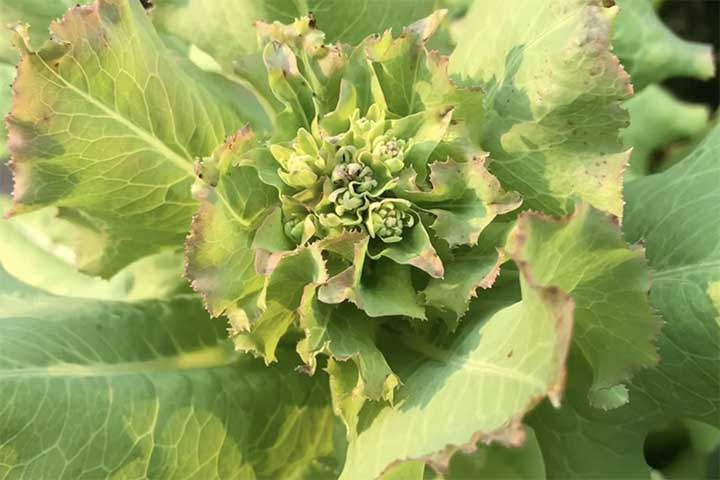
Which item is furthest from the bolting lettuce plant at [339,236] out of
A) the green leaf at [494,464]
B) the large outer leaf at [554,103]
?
the green leaf at [494,464]

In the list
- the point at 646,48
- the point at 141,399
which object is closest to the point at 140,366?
the point at 141,399

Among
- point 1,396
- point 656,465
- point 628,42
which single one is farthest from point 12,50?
point 656,465

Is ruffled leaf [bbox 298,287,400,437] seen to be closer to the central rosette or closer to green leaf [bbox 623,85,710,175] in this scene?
the central rosette

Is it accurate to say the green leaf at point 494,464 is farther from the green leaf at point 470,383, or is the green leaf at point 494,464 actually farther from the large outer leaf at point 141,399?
the green leaf at point 470,383

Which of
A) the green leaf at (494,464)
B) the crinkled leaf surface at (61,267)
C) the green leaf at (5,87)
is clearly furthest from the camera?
the green leaf at (494,464)

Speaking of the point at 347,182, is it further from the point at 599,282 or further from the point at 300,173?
the point at 599,282

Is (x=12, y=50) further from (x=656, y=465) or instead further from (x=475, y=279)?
(x=656, y=465)

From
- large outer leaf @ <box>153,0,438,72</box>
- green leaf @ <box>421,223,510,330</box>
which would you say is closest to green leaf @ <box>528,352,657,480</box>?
green leaf @ <box>421,223,510,330</box>
